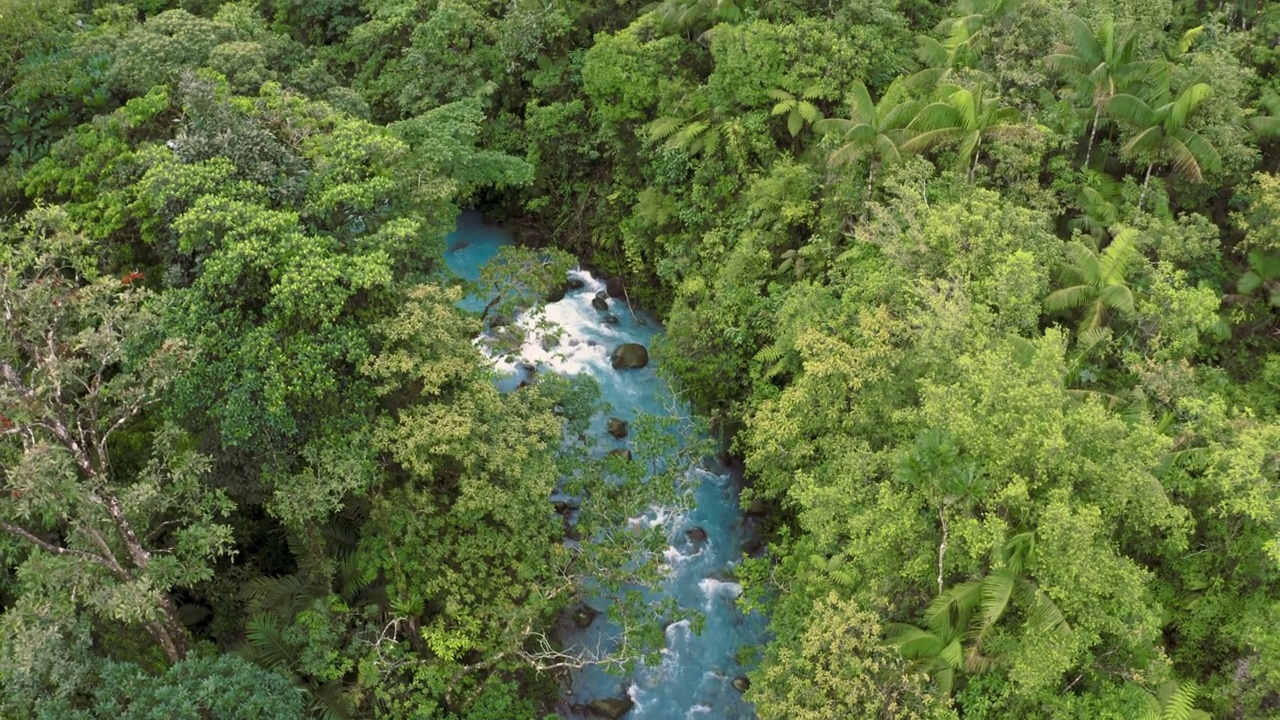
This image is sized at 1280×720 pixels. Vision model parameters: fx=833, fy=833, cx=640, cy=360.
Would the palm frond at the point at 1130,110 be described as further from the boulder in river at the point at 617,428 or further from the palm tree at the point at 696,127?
the boulder in river at the point at 617,428

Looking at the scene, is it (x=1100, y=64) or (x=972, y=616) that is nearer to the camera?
(x=972, y=616)

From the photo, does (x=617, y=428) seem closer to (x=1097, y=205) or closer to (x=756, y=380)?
(x=756, y=380)

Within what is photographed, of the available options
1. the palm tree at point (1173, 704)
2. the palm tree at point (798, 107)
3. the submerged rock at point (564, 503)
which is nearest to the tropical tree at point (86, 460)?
the submerged rock at point (564, 503)

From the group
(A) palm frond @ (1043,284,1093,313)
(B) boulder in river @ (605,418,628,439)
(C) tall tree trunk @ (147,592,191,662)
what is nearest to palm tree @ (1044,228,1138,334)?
(A) palm frond @ (1043,284,1093,313)

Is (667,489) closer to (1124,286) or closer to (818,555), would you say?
(818,555)

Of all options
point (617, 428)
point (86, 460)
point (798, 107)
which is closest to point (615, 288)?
point (617, 428)

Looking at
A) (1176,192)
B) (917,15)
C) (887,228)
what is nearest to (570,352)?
(887,228)

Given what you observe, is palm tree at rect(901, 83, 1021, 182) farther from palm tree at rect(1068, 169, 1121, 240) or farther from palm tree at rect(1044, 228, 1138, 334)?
palm tree at rect(1044, 228, 1138, 334)
